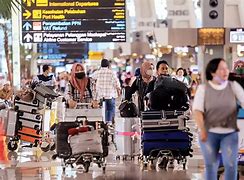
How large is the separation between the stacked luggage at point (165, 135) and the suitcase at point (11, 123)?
371cm

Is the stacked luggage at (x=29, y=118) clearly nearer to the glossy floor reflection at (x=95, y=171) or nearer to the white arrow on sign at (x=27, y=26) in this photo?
the glossy floor reflection at (x=95, y=171)

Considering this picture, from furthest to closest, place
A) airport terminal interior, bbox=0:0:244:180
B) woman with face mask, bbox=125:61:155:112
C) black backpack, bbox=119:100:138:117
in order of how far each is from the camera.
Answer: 1. woman with face mask, bbox=125:61:155:112
2. black backpack, bbox=119:100:138:117
3. airport terminal interior, bbox=0:0:244:180

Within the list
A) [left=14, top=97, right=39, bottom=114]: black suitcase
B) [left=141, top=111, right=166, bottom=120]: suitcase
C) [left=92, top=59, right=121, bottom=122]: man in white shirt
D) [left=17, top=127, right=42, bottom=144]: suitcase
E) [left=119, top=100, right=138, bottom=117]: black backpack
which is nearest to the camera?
[left=141, top=111, right=166, bottom=120]: suitcase

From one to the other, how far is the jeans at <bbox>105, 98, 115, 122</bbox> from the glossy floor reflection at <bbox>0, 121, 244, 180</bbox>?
386 cm

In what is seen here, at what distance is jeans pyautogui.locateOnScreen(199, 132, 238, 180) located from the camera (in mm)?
7871

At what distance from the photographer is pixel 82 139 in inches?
433

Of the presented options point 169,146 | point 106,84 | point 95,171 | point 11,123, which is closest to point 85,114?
point 95,171

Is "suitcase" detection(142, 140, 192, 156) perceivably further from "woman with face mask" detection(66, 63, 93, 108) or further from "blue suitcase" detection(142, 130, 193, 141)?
"woman with face mask" detection(66, 63, 93, 108)

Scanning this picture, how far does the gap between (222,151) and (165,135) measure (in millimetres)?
3370

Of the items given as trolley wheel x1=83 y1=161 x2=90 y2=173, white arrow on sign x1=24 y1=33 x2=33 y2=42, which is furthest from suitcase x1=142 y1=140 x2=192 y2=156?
white arrow on sign x1=24 y1=33 x2=33 y2=42

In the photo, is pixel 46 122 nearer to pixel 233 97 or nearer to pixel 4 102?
pixel 4 102

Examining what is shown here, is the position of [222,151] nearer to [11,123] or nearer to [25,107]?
[25,107]

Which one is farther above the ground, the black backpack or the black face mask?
the black face mask

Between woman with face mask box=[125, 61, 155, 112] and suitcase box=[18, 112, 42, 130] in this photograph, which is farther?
suitcase box=[18, 112, 42, 130]
